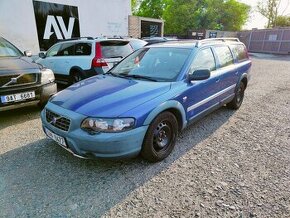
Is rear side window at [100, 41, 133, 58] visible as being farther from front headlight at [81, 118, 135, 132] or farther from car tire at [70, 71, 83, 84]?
front headlight at [81, 118, 135, 132]

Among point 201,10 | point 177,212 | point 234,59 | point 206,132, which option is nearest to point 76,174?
point 177,212

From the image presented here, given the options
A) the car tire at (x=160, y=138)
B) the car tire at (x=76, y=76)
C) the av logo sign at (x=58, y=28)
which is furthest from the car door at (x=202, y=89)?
the av logo sign at (x=58, y=28)

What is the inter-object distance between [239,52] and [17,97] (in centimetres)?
469

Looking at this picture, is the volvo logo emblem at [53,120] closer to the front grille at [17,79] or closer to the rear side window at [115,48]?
the front grille at [17,79]

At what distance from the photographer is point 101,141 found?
8.25 feet

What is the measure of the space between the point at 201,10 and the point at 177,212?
35.2 meters

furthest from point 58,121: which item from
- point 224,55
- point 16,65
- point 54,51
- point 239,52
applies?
point 54,51

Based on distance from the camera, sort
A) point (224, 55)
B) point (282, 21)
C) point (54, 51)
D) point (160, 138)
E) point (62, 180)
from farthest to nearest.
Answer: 1. point (282, 21)
2. point (54, 51)
3. point (224, 55)
4. point (160, 138)
5. point (62, 180)

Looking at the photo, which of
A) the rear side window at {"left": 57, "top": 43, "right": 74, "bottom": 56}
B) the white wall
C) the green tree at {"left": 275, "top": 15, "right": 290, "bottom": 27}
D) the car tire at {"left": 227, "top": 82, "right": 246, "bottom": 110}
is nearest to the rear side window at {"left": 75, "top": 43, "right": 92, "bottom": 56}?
the rear side window at {"left": 57, "top": 43, "right": 74, "bottom": 56}

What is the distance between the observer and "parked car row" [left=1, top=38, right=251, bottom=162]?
8.48 ft

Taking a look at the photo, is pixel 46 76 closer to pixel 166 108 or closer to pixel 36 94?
pixel 36 94

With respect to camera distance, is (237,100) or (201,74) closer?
(201,74)

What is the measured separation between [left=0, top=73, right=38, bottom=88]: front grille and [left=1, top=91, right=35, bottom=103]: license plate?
7.4 inches

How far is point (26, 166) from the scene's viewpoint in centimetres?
300
